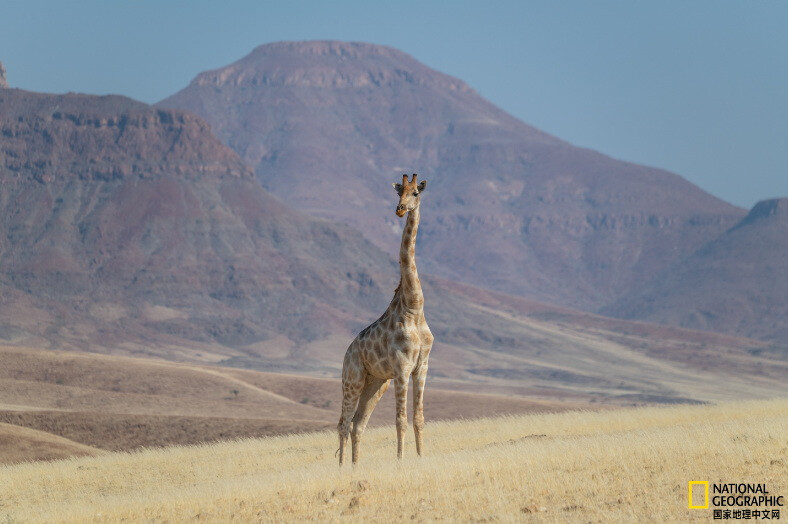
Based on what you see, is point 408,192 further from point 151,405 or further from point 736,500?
point 151,405

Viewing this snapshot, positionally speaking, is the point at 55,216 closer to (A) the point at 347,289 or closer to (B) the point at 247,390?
(A) the point at 347,289

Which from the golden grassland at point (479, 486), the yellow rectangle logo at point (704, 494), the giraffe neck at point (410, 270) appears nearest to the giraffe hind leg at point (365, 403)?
the golden grassland at point (479, 486)

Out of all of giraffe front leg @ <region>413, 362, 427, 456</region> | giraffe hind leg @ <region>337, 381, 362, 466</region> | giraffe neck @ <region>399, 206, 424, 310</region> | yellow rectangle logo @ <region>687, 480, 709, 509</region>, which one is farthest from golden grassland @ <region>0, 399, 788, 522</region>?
giraffe neck @ <region>399, 206, 424, 310</region>

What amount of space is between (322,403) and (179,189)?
117 m

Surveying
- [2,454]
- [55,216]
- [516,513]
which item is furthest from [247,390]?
[55,216]

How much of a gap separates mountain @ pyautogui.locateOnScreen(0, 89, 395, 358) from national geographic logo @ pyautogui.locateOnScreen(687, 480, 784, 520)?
127 metres

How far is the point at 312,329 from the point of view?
6447 inches

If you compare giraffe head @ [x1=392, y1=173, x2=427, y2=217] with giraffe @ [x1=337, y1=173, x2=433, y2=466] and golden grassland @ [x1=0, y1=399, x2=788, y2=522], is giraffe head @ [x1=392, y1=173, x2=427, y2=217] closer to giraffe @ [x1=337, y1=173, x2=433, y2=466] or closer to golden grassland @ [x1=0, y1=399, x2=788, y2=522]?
giraffe @ [x1=337, y1=173, x2=433, y2=466]

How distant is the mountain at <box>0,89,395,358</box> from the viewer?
15338cm

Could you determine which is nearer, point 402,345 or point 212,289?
point 402,345

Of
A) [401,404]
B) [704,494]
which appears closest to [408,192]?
[401,404]

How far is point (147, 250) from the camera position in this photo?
170 meters

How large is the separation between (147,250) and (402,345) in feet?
508

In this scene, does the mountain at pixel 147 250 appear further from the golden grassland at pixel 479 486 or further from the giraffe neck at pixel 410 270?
the giraffe neck at pixel 410 270
